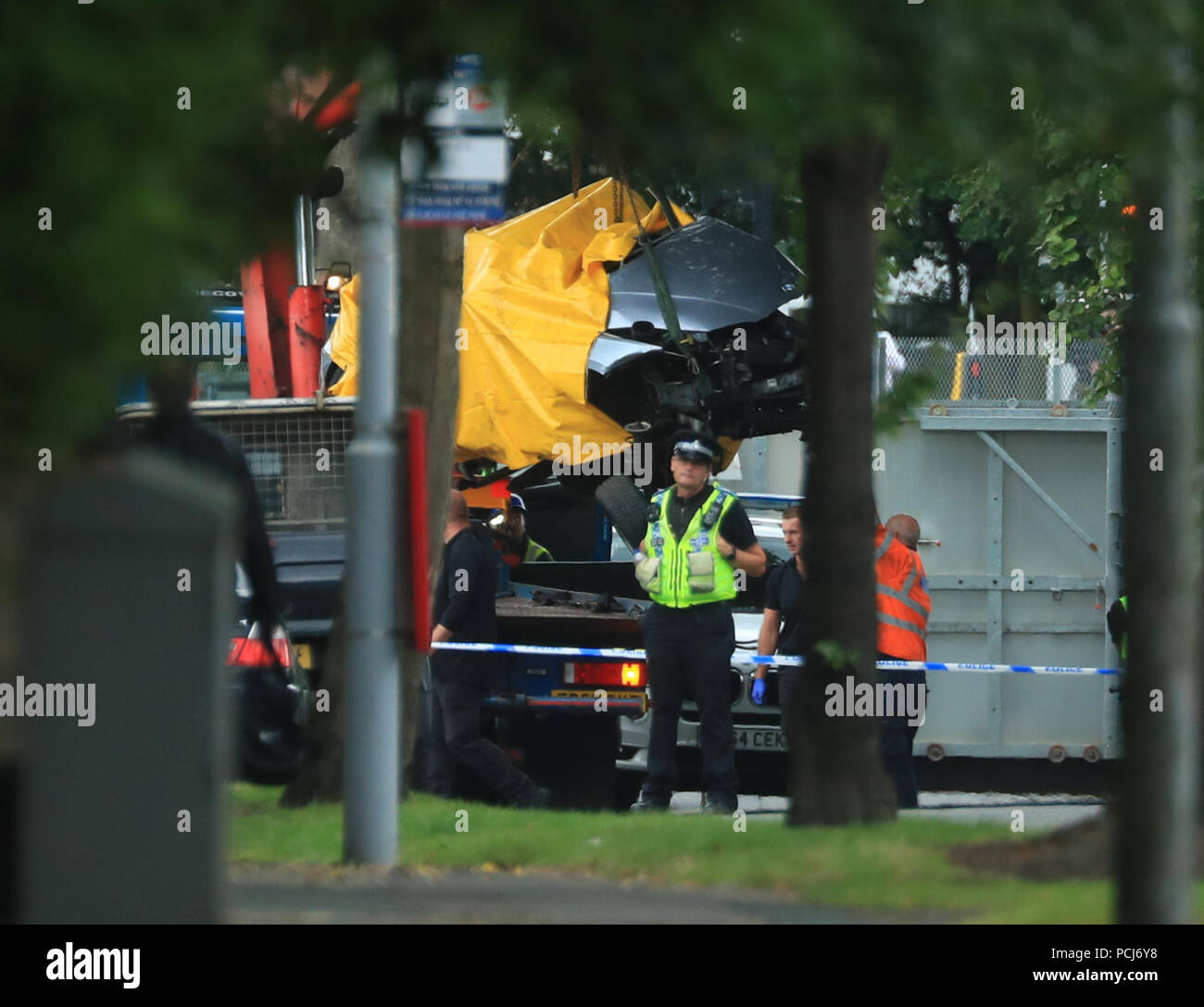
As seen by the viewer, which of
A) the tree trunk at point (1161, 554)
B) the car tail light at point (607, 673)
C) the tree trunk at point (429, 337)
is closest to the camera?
the tree trunk at point (1161, 554)

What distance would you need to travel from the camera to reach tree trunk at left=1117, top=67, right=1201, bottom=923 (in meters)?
5.25

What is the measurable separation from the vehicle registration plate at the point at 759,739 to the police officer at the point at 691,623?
0.62m

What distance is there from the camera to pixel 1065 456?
14.8 metres

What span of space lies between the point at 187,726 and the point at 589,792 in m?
8.63

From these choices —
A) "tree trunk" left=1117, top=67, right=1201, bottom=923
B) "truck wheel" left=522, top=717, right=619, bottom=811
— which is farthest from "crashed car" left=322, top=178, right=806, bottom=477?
"tree trunk" left=1117, top=67, right=1201, bottom=923

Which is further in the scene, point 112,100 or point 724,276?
point 724,276

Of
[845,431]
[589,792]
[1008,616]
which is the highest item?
[845,431]

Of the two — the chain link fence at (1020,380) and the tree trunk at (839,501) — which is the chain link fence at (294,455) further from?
the tree trunk at (839,501)

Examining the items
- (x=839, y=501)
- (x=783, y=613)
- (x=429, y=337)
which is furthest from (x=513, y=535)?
(x=839, y=501)

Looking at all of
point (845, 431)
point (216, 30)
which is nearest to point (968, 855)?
point (845, 431)

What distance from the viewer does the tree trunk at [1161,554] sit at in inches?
207

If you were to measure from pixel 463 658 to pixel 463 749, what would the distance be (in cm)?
53

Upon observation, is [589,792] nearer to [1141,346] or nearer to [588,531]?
[588,531]

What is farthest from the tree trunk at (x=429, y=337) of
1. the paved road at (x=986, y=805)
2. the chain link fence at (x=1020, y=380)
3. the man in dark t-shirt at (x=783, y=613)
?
the chain link fence at (x=1020, y=380)
